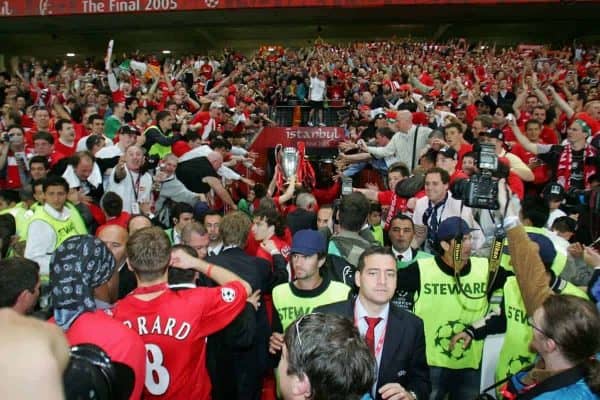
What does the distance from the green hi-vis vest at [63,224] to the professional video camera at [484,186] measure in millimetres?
3099

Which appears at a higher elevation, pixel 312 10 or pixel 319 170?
pixel 312 10

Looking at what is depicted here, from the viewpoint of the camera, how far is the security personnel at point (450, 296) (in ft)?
12.4

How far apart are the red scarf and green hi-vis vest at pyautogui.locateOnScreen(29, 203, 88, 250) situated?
5.04 m

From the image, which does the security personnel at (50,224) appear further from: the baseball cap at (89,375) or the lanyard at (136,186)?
the baseball cap at (89,375)

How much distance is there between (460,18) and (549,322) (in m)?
24.8

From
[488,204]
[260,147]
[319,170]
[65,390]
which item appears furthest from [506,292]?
[260,147]

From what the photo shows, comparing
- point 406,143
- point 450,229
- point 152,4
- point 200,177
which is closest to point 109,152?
point 200,177

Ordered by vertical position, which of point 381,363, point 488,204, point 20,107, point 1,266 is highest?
point 20,107

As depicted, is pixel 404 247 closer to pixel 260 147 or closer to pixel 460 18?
pixel 260 147

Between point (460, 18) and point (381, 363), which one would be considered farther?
point (460, 18)

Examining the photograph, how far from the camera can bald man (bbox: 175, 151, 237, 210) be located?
23.2 ft

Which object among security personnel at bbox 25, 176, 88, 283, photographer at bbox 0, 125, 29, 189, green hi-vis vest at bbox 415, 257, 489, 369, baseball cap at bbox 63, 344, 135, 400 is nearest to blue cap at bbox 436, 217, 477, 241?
green hi-vis vest at bbox 415, 257, 489, 369

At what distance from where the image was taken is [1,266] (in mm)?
2689

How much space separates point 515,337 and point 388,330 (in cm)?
99
